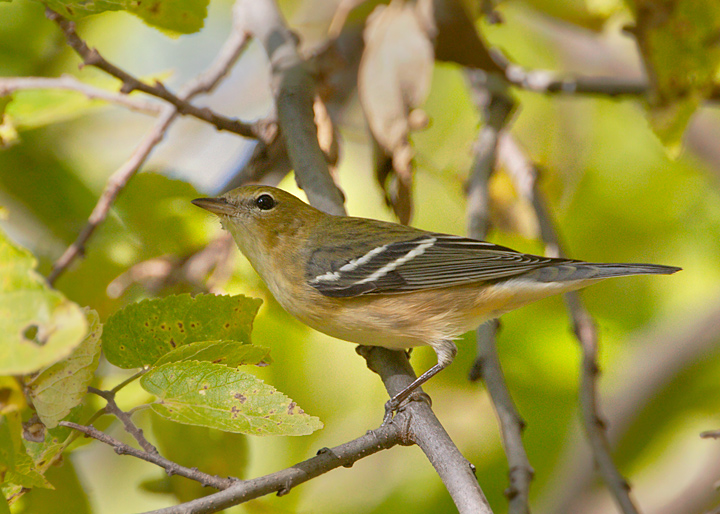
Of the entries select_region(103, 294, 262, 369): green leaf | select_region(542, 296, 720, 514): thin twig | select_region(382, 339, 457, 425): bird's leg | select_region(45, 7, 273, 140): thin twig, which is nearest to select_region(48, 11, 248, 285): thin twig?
select_region(45, 7, 273, 140): thin twig

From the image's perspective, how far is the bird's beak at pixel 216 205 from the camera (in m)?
3.05

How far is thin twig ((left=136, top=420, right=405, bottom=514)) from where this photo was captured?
1.56m

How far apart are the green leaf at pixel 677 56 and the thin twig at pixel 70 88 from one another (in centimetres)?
240

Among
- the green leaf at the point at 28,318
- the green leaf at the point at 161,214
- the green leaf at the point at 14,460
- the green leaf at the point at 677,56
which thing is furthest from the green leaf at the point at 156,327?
the green leaf at the point at 677,56

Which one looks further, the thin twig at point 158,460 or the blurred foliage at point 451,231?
the blurred foliage at point 451,231

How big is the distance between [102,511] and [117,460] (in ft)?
0.92

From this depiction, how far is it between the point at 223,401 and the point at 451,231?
3.05 m

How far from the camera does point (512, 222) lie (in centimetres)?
403

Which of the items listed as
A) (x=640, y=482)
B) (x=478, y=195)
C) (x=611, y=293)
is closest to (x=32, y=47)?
(x=478, y=195)

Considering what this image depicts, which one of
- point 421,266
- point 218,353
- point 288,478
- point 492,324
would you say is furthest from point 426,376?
point 218,353

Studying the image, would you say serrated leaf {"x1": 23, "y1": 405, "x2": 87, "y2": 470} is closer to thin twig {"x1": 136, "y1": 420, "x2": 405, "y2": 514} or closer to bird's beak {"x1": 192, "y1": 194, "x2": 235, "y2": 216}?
thin twig {"x1": 136, "y1": 420, "x2": 405, "y2": 514}

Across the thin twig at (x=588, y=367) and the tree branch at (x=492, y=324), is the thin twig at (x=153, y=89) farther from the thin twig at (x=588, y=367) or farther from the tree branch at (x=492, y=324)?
the thin twig at (x=588, y=367)

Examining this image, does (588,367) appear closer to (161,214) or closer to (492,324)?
(492,324)

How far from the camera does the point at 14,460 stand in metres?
1.42
